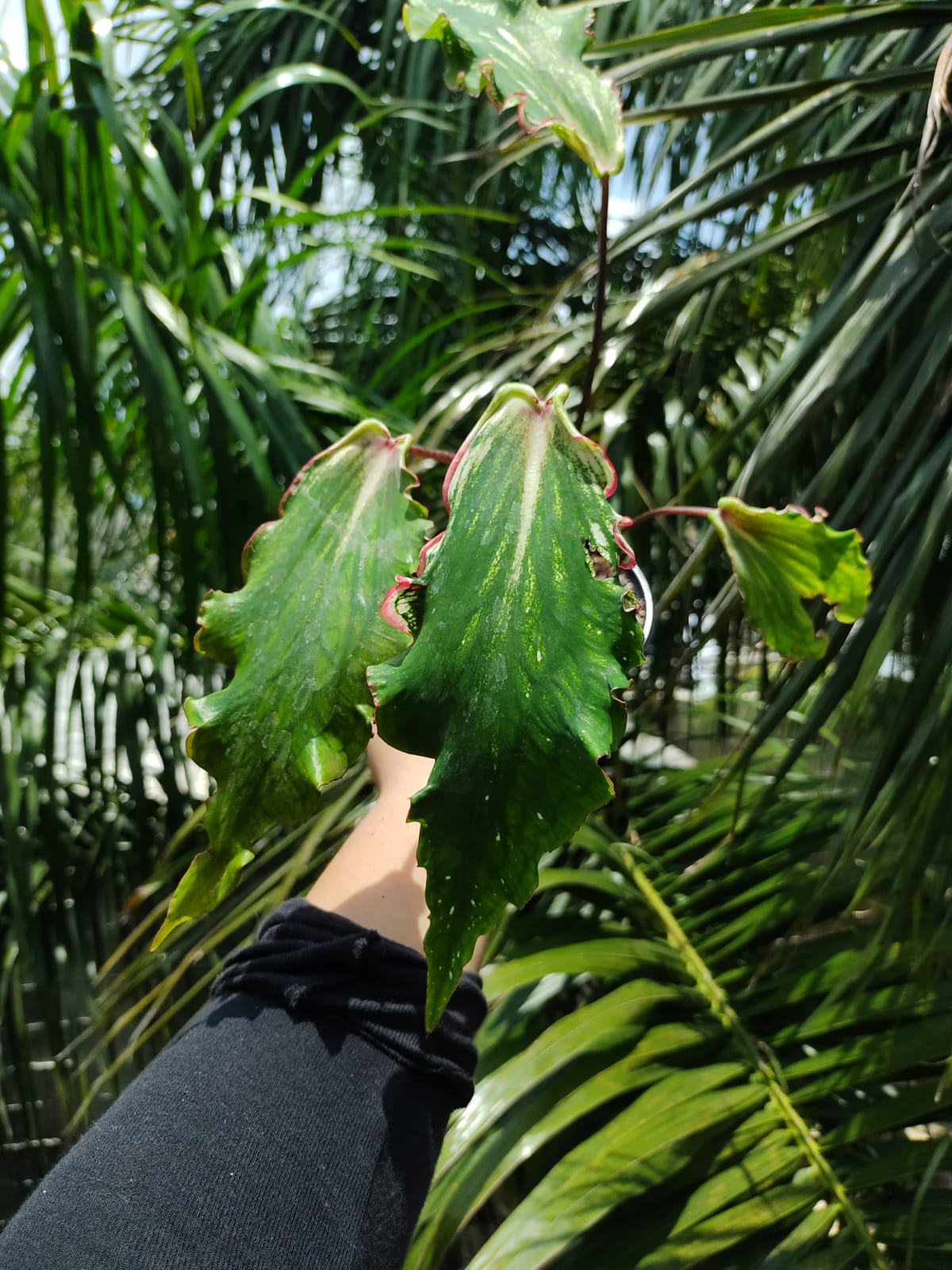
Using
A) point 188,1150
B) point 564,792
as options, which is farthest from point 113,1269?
point 564,792

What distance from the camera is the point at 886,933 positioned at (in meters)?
0.38

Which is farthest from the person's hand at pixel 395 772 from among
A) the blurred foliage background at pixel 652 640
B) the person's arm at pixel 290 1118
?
the blurred foliage background at pixel 652 640

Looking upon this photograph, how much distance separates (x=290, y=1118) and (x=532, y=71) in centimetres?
31

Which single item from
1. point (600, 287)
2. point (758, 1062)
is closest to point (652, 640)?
point (758, 1062)

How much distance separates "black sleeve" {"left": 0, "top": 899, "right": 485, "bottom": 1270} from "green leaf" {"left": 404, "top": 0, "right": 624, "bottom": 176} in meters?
0.25

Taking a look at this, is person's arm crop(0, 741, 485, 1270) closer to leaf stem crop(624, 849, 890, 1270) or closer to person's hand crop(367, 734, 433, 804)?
person's hand crop(367, 734, 433, 804)

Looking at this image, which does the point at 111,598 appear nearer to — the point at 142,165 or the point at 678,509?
the point at 142,165

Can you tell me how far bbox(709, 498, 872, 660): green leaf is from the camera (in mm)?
296

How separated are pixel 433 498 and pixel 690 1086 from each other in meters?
0.41

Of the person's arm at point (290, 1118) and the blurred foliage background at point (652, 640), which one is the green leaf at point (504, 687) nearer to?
the person's arm at point (290, 1118)

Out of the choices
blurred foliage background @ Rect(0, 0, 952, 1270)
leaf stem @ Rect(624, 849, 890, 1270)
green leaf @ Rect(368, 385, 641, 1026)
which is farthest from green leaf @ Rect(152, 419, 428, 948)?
leaf stem @ Rect(624, 849, 890, 1270)

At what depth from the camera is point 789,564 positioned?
311 mm

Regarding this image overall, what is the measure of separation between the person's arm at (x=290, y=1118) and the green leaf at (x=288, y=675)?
64 millimetres

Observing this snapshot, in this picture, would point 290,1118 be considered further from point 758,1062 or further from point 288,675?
point 758,1062
